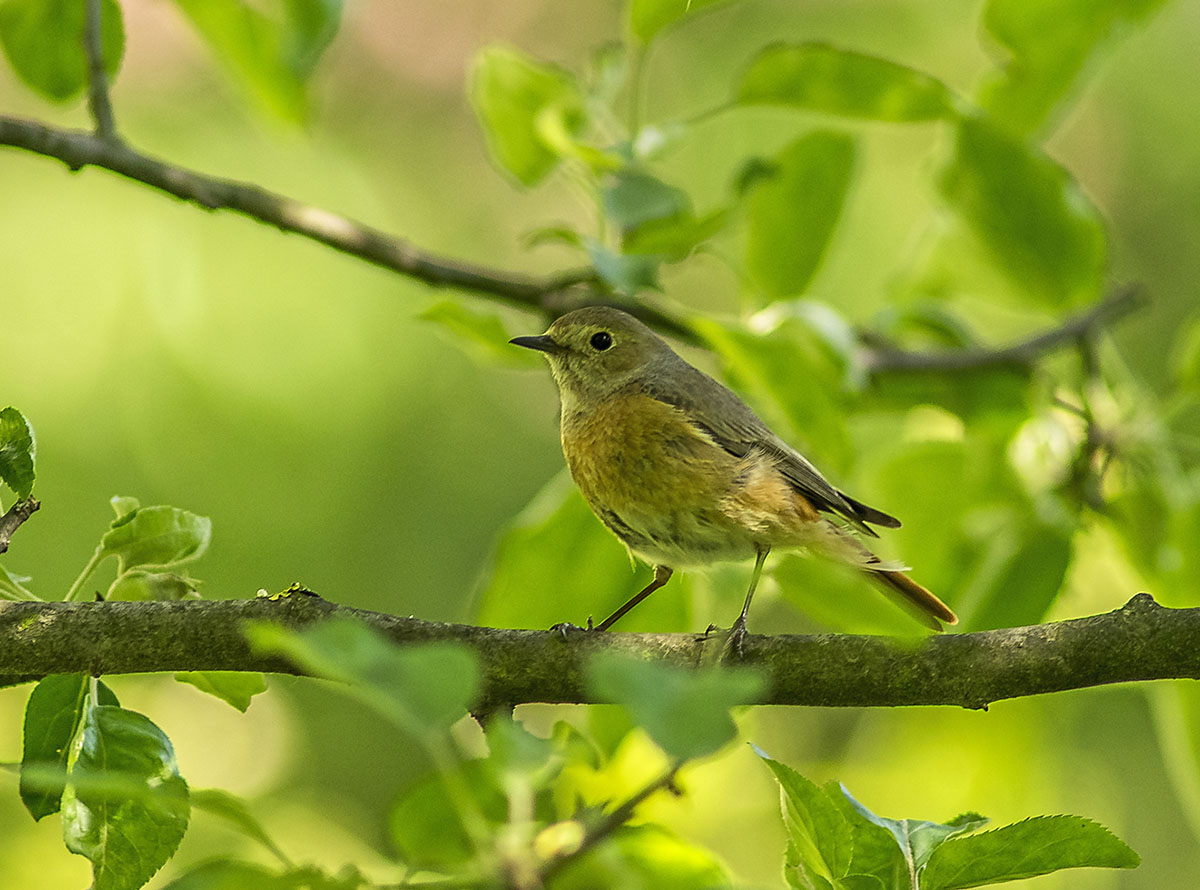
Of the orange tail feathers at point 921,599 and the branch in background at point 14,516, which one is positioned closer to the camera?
the branch in background at point 14,516

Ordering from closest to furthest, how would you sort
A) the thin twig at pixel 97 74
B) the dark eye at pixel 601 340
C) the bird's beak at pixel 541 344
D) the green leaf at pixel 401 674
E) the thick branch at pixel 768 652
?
the green leaf at pixel 401 674 < the thick branch at pixel 768 652 < the thin twig at pixel 97 74 < the bird's beak at pixel 541 344 < the dark eye at pixel 601 340

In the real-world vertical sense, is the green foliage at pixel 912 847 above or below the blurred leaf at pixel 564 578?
below

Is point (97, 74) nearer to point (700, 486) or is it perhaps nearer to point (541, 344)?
point (541, 344)

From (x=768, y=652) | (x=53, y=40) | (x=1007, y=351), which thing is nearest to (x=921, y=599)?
(x=1007, y=351)

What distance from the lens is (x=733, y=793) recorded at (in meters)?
3.82

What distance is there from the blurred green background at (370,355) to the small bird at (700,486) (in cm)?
120

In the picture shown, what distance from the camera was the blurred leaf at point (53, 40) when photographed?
2.47 m

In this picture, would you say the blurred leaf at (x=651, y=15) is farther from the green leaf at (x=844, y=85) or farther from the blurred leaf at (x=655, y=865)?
the blurred leaf at (x=655, y=865)

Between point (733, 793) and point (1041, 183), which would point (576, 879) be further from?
point (733, 793)

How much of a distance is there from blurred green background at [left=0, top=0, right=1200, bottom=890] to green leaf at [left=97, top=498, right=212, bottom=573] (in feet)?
8.50

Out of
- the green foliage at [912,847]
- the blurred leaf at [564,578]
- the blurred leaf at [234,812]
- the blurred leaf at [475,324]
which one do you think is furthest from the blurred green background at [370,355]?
the blurred leaf at [234,812]

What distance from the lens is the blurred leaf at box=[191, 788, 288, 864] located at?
47.7 inches

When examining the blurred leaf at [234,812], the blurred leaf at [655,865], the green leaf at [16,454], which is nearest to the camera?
the blurred leaf at [234,812]

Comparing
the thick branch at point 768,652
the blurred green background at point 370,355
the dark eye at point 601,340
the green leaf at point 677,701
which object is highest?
the blurred green background at point 370,355
